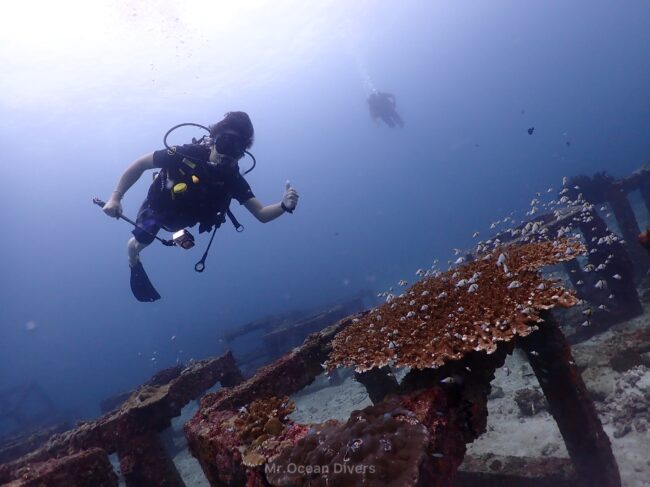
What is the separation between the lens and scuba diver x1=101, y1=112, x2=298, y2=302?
758 cm

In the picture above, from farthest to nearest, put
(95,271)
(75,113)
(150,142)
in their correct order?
(95,271) < (150,142) < (75,113)

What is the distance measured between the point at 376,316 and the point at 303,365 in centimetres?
131

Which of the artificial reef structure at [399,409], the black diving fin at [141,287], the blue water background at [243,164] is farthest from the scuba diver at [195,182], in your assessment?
the blue water background at [243,164]

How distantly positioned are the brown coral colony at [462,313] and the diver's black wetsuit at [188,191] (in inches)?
164

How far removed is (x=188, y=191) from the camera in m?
7.55

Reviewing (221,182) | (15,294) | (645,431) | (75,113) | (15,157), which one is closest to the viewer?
(645,431)

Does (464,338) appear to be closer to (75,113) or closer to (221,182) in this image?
(221,182)

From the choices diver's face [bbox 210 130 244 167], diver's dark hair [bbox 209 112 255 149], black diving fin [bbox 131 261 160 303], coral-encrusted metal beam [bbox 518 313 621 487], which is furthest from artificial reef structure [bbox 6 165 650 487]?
diver's dark hair [bbox 209 112 255 149]

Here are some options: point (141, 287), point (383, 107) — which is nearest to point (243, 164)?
point (383, 107)

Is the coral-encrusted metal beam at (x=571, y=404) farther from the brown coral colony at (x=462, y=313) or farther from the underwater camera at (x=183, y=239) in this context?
the underwater camera at (x=183, y=239)

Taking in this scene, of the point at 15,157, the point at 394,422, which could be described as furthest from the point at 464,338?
the point at 15,157

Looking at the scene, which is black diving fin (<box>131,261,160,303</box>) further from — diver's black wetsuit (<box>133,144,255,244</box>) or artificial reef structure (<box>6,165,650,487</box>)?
artificial reef structure (<box>6,165,650,487</box>)

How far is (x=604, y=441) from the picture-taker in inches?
174

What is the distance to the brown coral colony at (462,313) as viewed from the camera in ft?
11.7
